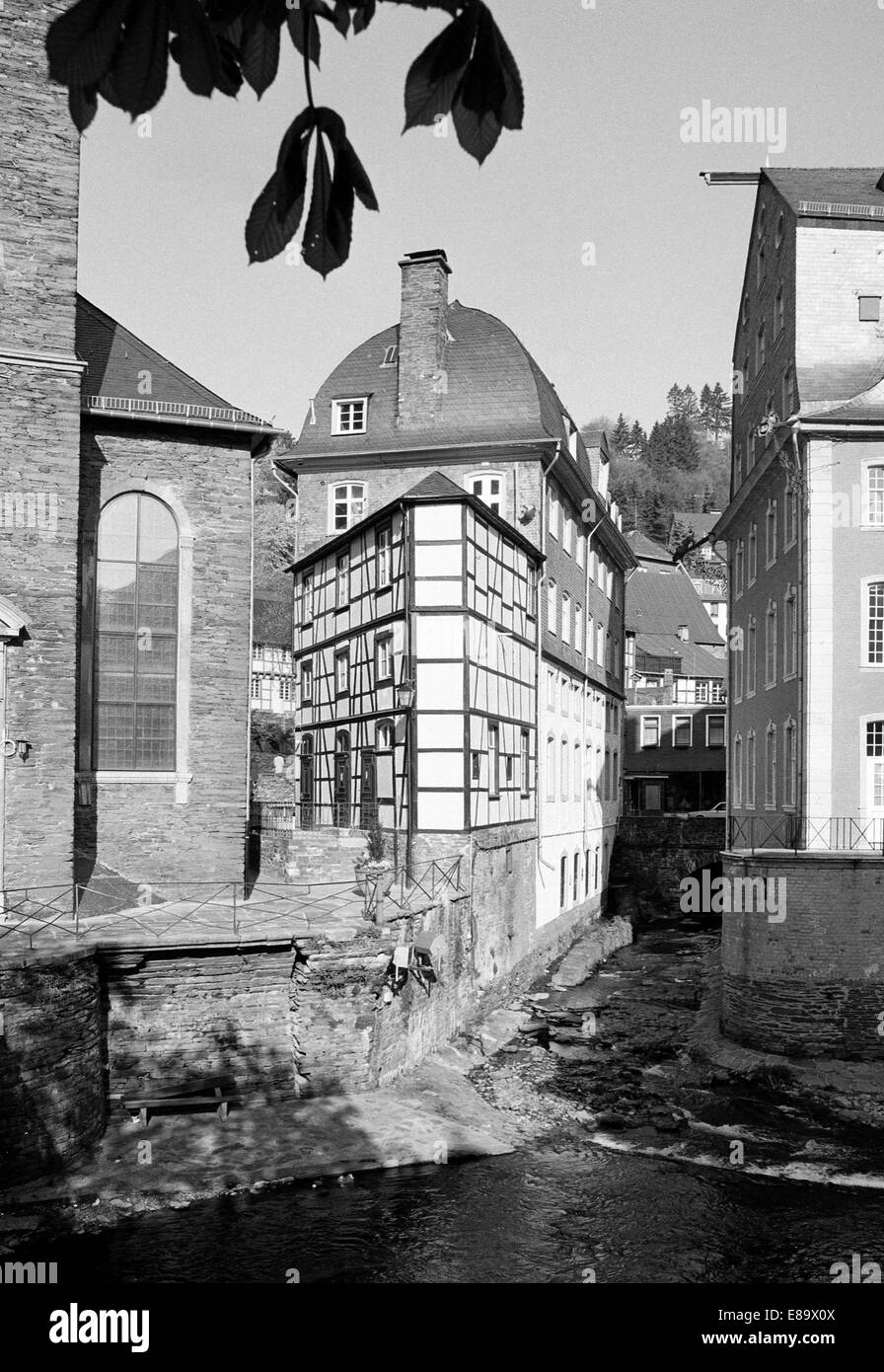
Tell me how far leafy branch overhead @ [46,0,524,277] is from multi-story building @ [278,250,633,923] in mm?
25870

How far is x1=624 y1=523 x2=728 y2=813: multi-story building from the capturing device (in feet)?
188

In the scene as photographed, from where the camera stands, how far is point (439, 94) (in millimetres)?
3090

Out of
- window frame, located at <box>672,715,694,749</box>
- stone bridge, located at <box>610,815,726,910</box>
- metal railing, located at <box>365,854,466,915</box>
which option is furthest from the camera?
window frame, located at <box>672,715,694,749</box>

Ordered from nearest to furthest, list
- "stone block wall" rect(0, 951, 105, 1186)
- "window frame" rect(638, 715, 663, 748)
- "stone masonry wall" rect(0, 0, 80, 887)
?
"stone block wall" rect(0, 951, 105, 1186) < "stone masonry wall" rect(0, 0, 80, 887) < "window frame" rect(638, 715, 663, 748)

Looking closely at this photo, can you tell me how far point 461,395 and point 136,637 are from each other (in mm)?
13826

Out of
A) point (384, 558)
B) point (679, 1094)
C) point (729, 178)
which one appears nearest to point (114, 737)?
point (384, 558)

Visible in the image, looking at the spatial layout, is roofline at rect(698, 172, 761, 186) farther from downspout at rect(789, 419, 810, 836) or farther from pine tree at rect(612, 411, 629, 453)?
pine tree at rect(612, 411, 629, 453)

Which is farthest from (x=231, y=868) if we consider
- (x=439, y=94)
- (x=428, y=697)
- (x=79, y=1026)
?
(x=439, y=94)

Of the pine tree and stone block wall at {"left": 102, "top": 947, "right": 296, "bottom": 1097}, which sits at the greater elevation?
the pine tree

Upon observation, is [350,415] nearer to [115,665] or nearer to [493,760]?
[493,760]

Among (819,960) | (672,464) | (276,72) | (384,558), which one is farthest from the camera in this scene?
(672,464)

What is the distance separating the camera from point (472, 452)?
99.9ft

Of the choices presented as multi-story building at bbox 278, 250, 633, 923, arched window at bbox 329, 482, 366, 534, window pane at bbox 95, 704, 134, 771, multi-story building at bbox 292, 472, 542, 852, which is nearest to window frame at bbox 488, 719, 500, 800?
multi-story building at bbox 292, 472, 542, 852

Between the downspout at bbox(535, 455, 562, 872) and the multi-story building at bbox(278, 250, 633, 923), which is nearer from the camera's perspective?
the downspout at bbox(535, 455, 562, 872)
